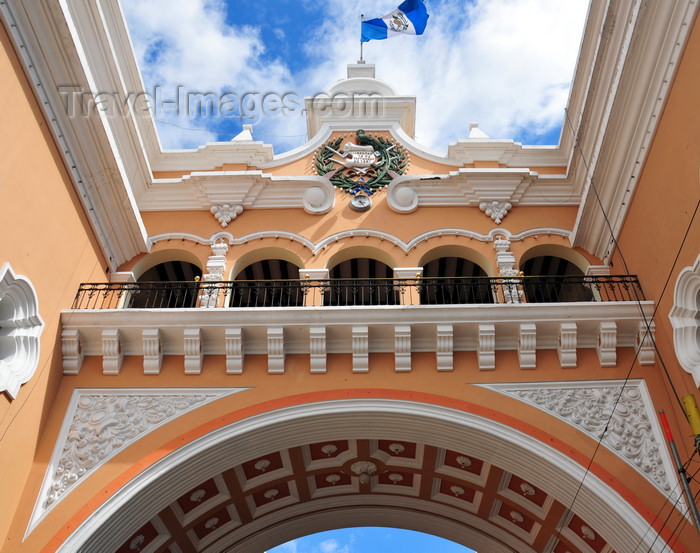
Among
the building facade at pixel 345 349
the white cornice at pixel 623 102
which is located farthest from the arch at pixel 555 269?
the white cornice at pixel 623 102

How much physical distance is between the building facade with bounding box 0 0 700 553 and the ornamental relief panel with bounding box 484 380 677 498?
30mm

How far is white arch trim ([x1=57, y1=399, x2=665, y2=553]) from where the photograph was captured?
293 inches

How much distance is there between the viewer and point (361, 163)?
464 inches

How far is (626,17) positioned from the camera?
332 inches

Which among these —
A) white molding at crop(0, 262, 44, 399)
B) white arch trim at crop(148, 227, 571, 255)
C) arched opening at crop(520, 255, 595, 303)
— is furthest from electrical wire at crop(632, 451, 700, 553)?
white molding at crop(0, 262, 44, 399)

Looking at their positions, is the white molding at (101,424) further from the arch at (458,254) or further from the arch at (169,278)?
the arch at (458,254)

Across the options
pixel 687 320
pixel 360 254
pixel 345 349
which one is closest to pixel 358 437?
pixel 345 349

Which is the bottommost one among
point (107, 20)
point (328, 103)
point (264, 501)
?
point (264, 501)

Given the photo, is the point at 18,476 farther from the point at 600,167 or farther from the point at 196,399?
the point at 600,167

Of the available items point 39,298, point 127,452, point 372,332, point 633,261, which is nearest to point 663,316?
point 633,261

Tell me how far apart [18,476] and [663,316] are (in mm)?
7608

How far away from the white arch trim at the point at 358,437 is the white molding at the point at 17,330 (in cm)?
173

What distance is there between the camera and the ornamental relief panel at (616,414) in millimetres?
7633

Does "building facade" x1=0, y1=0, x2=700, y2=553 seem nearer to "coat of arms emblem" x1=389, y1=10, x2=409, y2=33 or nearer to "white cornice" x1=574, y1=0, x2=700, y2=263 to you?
"white cornice" x1=574, y1=0, x2=700, y2=263
